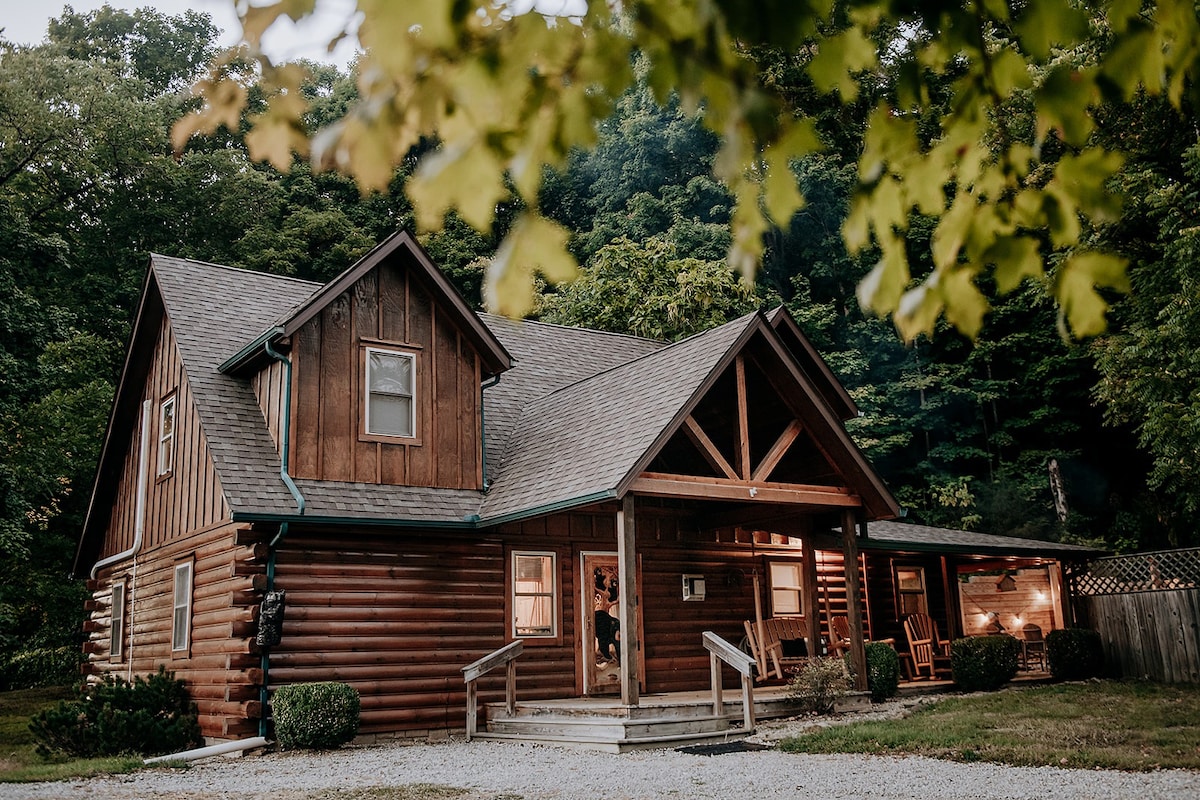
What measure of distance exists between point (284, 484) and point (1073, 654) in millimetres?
14250

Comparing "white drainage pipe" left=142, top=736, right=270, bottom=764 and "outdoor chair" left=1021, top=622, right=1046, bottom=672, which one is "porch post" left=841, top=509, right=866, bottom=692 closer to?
"white drainage pipe" left=142, top=736, right=270, bottom=764

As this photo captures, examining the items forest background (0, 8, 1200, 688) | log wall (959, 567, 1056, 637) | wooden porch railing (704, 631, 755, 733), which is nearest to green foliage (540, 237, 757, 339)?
forest background (0, 8, 1200, 688)

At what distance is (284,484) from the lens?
13.7m

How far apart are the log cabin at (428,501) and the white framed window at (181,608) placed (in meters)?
0.04

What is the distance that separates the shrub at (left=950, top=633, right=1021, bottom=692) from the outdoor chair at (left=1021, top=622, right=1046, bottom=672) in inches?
195

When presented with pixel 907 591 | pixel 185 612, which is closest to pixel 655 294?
pixel 907 591

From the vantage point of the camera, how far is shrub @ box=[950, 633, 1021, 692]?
17.9m

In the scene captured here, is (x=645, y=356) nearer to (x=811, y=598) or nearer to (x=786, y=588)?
(x=811, y=598)

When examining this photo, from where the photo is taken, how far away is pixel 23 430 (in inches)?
777

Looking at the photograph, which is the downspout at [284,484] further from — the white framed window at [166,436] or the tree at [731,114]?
the tree at [731,114]

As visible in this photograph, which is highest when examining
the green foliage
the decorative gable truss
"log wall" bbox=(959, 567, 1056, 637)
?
the green foliage

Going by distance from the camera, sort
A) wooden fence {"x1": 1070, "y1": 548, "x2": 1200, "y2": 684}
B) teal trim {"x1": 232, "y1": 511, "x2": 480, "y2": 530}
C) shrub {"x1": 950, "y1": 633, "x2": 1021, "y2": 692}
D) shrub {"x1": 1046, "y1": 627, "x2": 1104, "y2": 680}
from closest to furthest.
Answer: teal trim {"x1": 232, "y1": 511, "x2": 480, "y2": 530} < shrub {"x1": 950, "y1": 633, "x2": 1021, "y2": 692} < wooden fence {"x1": 1070, "y1": 548, "x2": 1200, "y2": 684} < shrub {"x1": 1046, "y1": 627, "x2": 1104, "y2": 680}

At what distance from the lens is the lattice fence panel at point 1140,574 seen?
18609 millimetres

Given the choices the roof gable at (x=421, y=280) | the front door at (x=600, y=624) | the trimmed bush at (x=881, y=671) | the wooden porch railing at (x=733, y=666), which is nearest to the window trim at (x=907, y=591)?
the trimmed bush at (x=881, y=671)
